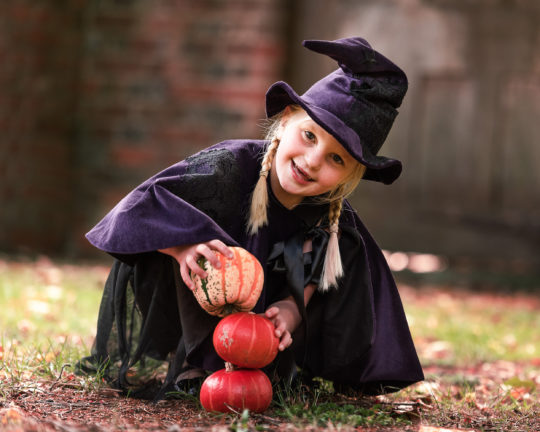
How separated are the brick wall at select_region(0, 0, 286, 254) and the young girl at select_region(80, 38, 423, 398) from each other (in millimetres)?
3420

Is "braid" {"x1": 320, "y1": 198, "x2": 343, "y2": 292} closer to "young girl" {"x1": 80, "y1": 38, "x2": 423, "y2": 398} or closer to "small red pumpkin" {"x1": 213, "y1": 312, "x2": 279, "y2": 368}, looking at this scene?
"young girl" {"x1": 80, "y1": 38, "x2": 423, "y2": 398}

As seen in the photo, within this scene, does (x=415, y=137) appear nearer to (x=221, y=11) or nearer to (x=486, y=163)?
(x=486, y=163)

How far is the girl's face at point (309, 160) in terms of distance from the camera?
224 cm

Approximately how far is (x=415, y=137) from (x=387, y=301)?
392cm

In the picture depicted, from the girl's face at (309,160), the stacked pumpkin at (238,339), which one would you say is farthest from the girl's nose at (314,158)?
the stacked pumpkin at (238,339)

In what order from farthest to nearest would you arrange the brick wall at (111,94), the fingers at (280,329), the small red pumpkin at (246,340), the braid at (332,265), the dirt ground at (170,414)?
the brick wall at (111,94), the braid at (332,265), the fingers at (280,329), the small red pumpkin at (246,340), the dirt ground at (170,414)

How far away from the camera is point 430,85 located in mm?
6148

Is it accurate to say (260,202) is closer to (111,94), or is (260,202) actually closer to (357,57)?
(357,57)

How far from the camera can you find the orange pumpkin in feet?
6.73

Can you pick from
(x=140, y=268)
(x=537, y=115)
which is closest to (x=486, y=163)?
(x=537, y=115)

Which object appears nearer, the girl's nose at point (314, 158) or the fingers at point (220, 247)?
the fingers at point (220, 247)

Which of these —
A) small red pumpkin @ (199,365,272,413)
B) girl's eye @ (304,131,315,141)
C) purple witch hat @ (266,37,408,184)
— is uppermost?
purple witch hat @ (266,37,408,184)

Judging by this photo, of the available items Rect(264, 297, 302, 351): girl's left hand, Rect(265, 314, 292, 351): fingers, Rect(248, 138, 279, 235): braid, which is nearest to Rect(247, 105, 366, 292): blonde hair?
Rect(248, 138, 279, 235): braid

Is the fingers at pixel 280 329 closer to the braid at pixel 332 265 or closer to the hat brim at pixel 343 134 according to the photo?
the braid at pixel 332 265
